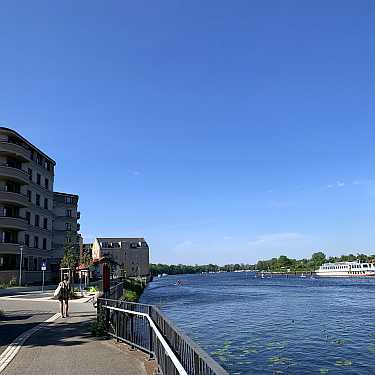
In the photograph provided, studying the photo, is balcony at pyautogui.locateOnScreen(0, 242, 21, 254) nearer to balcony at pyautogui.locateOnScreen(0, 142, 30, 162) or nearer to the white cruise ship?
balcony at pyautogui.locateOnScreen(0, 142, 30, 162)

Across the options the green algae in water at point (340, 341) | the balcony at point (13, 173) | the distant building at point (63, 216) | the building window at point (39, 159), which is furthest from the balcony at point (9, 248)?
the green algae in water at point (340, 341)

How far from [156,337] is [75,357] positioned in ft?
8.49

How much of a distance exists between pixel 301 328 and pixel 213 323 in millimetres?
5811

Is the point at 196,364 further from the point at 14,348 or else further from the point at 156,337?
the point at 14,348

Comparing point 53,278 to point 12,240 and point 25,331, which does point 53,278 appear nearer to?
point 12,240

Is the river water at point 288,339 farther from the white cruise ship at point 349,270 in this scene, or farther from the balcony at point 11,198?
the white cruise ship at point 349,270

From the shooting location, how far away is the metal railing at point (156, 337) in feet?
17.8

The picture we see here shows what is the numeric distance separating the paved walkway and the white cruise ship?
137477mm

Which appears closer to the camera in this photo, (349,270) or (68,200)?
(68,200)

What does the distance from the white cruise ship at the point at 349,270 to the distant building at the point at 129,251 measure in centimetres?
6246

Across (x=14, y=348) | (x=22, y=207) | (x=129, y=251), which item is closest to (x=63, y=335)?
(x=14, y=348)

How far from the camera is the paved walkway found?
915cm

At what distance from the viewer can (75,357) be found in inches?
411

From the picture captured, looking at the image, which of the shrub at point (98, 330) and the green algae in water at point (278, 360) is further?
the green algae in water at point (278, 360)
